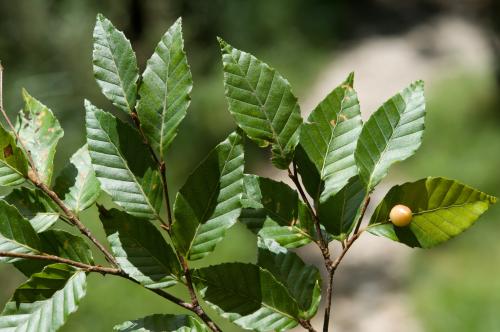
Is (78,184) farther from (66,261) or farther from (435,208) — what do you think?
(435,208)

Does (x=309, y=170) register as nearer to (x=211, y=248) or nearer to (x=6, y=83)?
(x=211, y=248)

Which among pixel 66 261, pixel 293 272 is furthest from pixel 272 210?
pixel 66 261

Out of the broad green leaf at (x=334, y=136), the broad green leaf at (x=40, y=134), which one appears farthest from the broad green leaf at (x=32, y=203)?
the broad green leaf at (x=334, y=136)

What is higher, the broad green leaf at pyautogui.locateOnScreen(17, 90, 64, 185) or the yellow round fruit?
the broad green leaf at pyautogui.locateOnScreen(17, 90, 64, 185)

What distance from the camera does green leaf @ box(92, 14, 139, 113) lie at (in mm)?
635

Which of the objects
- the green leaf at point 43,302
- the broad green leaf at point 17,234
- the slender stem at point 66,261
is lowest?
the green leaf at point 43,302

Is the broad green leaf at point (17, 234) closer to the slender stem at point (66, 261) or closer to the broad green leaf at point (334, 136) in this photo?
the slender stem at point (66, 261)

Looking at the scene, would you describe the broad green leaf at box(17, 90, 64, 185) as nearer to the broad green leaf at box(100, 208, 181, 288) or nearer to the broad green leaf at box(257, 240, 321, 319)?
the broad green leaf at box(100, 208, 181, 288)

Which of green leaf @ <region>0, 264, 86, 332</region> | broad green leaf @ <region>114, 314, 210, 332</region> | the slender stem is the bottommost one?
broad green leaf @ <region>114, 314, 210, 332</region>

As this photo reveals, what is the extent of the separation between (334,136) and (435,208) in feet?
0.40

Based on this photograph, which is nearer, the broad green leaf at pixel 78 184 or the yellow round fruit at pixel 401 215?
the yellow round fruit at pixel 401 215

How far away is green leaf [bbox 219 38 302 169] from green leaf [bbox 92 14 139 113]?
9cm

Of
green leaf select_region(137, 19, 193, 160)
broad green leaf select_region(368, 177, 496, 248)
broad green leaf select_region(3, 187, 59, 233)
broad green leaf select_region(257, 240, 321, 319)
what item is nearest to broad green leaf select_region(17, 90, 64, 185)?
broad green leaf select_region(3, 187, 59, 233)

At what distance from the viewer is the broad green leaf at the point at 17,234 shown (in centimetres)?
64
